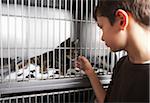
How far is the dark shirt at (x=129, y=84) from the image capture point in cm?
67

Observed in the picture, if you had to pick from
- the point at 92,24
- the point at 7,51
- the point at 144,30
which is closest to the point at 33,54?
the point at 7,51

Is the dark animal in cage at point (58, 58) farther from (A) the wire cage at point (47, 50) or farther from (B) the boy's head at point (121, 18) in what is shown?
(B) the boy's head at point (121, 18)

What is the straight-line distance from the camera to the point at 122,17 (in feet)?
2.10

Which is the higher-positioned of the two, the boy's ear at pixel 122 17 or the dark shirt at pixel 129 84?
the boy's ear at pixel 122 17

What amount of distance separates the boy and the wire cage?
0.14 meters

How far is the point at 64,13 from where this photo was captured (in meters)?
0.80

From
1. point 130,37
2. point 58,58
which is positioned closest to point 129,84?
point 130,37

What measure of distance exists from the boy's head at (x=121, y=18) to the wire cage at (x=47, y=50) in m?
0.16

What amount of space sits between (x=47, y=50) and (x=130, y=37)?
0.84ft

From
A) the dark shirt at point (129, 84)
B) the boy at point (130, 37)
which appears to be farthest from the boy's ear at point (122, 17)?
the dark shirt at point (129, 84)

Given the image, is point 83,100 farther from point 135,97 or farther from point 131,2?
point 131,2

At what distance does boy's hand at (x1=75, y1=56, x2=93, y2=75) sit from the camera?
0.81 meters

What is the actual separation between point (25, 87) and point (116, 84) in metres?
0.27

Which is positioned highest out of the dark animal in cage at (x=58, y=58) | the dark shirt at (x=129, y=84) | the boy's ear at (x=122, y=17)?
the boy's ear at (x=122, y=17)
